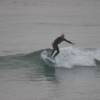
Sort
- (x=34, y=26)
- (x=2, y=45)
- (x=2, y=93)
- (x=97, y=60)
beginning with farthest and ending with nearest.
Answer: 1. (x=34, y=26)
2. (x=2, y=45)
3. (x=97, y=60)
4. (x=2, y=93)

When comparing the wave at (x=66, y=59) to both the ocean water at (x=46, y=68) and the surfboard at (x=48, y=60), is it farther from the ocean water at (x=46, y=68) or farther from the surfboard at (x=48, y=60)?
the surfboard at (x=48, y=60)

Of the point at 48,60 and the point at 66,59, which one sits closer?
the point at 48,60

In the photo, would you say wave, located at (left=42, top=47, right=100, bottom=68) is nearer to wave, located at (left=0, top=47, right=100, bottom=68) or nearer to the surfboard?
wave, located at (left=0, top=47, right=100, bottom=68)

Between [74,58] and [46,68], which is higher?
[74,58]

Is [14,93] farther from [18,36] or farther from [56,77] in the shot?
[18,36]

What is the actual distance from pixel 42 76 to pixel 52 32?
63.5ft

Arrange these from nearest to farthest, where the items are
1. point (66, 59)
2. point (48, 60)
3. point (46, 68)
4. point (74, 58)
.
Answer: point (48, 60)
point (46, 68)
point (66, 59)
point (74, 58)

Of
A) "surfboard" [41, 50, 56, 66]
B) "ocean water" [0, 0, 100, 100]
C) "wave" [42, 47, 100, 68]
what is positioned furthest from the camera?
"wave" [42, 47, 100, 68]

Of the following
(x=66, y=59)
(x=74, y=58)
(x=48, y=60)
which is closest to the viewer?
(x=48, y=60)

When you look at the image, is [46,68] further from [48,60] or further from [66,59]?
[66,59]

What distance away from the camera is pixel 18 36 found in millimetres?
48562

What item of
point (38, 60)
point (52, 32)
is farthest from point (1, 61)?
point (52, 32)

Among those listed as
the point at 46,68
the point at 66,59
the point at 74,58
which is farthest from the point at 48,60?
the point at 74,58

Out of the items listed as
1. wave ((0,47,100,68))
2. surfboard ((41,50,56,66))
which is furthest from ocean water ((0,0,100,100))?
surfboard ((41,50,56,66))
